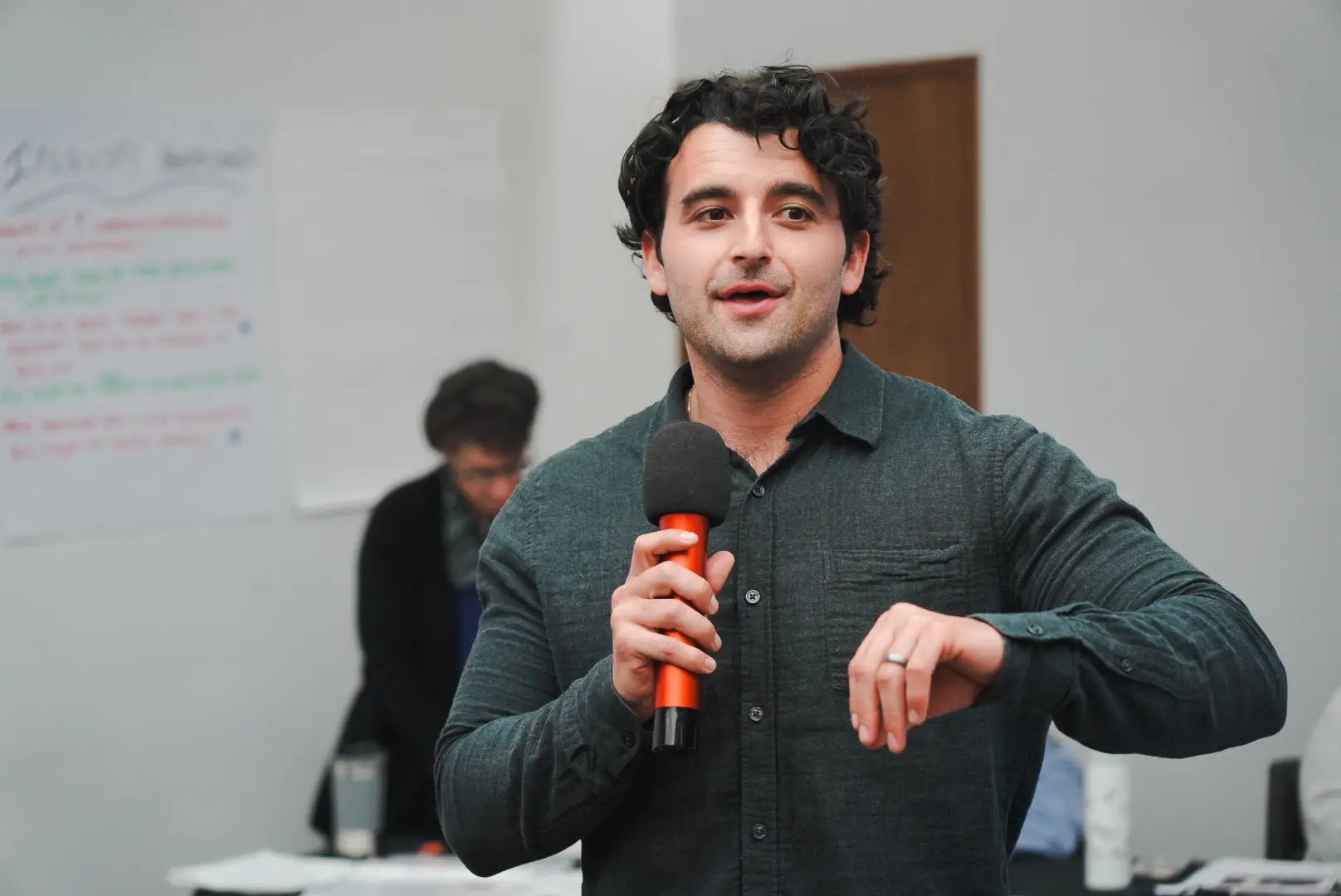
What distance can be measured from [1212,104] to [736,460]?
2361mm

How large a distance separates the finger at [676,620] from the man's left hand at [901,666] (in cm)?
12

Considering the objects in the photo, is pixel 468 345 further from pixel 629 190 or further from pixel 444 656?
pixel 629 190

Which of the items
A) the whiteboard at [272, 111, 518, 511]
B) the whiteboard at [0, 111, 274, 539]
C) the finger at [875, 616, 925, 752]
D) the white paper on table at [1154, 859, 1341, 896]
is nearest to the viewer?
the finger at [875, 616, 925, 752]

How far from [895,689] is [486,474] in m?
2.34

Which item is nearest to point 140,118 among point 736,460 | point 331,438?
point 331,438

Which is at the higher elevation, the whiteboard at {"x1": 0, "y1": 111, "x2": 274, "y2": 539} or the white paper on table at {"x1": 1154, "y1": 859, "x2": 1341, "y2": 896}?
the whiteboard at {"x1": 0, "y1": 111, "x2": 274, "y2": 539}

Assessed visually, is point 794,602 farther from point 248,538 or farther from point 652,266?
point 248,538

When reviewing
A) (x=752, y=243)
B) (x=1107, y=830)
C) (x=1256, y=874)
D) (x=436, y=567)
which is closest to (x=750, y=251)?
(x=752, y=243)

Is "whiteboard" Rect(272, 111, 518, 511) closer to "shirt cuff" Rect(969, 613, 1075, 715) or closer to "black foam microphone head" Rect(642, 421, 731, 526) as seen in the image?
"black foam microphone head" Rect(642, 421, 731, 526)

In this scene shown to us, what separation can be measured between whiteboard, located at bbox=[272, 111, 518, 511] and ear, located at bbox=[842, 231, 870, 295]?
8.55 feet

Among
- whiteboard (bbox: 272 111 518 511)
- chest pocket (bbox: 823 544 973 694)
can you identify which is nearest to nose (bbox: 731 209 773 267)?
chest pocket (bbox: 823 544 973 694)

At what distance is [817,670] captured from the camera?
136cm

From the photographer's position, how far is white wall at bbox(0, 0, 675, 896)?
3539mm

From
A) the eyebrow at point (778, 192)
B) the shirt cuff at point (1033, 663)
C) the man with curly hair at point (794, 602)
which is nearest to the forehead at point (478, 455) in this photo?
the man with curly hair at point (794, 602)
